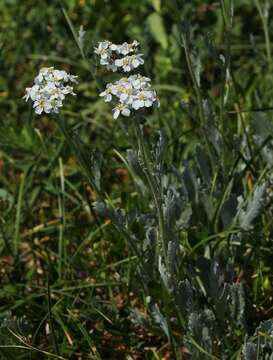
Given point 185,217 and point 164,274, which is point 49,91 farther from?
point 185,217

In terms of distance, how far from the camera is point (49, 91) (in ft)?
5.68

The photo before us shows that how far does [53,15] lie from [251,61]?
121 cm

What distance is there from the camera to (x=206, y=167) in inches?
93.4

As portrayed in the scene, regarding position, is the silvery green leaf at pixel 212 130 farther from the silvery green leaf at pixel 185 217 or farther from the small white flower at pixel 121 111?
the small white flower at pixel 121 111

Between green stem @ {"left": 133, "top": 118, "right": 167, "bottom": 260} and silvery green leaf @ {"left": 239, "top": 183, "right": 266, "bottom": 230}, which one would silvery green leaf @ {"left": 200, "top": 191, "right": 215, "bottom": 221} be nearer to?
silvery green leaf @ {"left": 239, "top": 183, "right": 266, "bottom": 230}

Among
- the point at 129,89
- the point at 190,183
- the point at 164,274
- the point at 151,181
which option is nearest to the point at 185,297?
the point at 164,274

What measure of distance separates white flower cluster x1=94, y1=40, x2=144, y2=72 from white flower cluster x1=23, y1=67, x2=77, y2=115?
0.34 ft

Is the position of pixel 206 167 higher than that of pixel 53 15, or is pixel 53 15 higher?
pixel 53 15

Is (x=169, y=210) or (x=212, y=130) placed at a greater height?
(x=212, y=130)

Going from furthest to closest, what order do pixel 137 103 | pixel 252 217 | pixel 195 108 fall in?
pixel 195 108 < pixel 252 217 < pixel 137 103

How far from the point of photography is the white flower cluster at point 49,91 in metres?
1.72

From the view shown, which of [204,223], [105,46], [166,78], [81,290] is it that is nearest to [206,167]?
[204,223]

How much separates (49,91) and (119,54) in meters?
0.21

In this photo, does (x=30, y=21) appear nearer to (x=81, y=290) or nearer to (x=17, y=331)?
(x=81, y=290)
